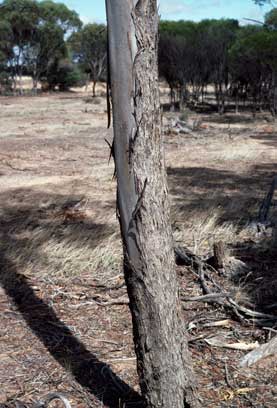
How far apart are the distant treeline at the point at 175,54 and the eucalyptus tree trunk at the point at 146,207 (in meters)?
7.74

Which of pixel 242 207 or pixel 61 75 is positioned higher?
pixel 61 75

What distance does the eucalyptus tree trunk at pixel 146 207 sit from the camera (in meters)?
2.73

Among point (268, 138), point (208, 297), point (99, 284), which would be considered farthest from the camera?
point (268, 138)

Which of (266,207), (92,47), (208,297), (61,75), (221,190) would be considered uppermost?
(92,47)

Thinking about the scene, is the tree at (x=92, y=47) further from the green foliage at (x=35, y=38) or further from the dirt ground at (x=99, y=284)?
the dirt ground at (x=99, y=284)

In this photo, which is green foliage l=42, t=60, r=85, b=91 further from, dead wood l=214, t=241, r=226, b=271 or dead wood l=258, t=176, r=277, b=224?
dead wood l=214, t=241, r=226, b=271

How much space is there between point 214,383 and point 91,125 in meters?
17.9

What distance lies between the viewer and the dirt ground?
3.59 m

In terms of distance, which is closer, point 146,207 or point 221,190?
point 146,207

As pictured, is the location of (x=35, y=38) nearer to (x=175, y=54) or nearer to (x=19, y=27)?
(x=19, y=27)

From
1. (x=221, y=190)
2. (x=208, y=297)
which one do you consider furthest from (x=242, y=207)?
(x=208, y=297)

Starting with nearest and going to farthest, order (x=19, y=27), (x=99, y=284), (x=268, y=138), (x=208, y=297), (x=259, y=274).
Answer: (x=208, y=297), (x=99, y=284), (x=259, y=274), (x=268, y=138), (x=19, y=27)

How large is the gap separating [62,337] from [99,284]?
1.06 m

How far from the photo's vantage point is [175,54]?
97.3 ft
